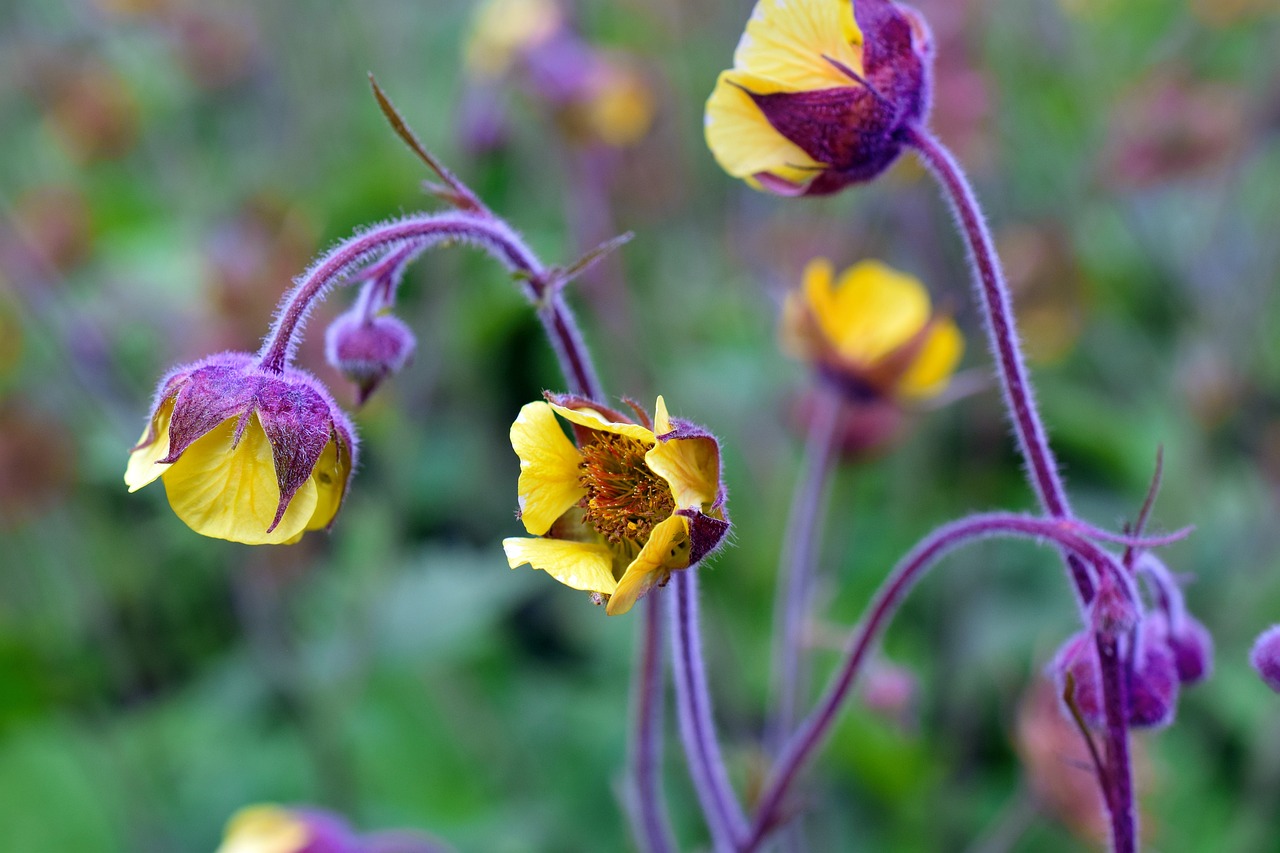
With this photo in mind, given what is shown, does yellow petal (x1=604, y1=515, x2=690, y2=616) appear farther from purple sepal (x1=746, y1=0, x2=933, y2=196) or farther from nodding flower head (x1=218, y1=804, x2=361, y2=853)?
nodding flower head (x1=218, y1=804, x2=361, y2=853)

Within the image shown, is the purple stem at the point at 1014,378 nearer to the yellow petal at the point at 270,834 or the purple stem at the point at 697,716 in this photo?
the purple stem at the point at 697,716

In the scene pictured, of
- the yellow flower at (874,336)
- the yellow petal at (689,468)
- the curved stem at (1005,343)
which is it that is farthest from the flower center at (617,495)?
the yellow flower at (874,336)

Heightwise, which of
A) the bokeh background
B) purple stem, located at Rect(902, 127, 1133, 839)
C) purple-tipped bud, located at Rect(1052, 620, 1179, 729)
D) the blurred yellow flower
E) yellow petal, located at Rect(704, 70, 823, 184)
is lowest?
the bokeh background

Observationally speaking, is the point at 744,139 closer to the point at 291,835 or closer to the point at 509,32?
the point at 291,835

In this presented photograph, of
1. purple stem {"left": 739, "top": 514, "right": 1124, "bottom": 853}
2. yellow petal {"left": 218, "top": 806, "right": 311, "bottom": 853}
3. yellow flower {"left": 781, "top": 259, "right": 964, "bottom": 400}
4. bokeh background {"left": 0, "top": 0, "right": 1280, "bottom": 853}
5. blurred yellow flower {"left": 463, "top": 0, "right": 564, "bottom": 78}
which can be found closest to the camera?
purple stem {"left": 739, "top": 514, "right": 1124, "bottom": 853}

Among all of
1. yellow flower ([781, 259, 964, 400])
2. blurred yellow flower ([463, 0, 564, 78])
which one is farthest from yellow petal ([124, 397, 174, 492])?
blurred yellow flower ([463, 0, 564, 78])

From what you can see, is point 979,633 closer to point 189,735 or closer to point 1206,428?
point 1206,428
